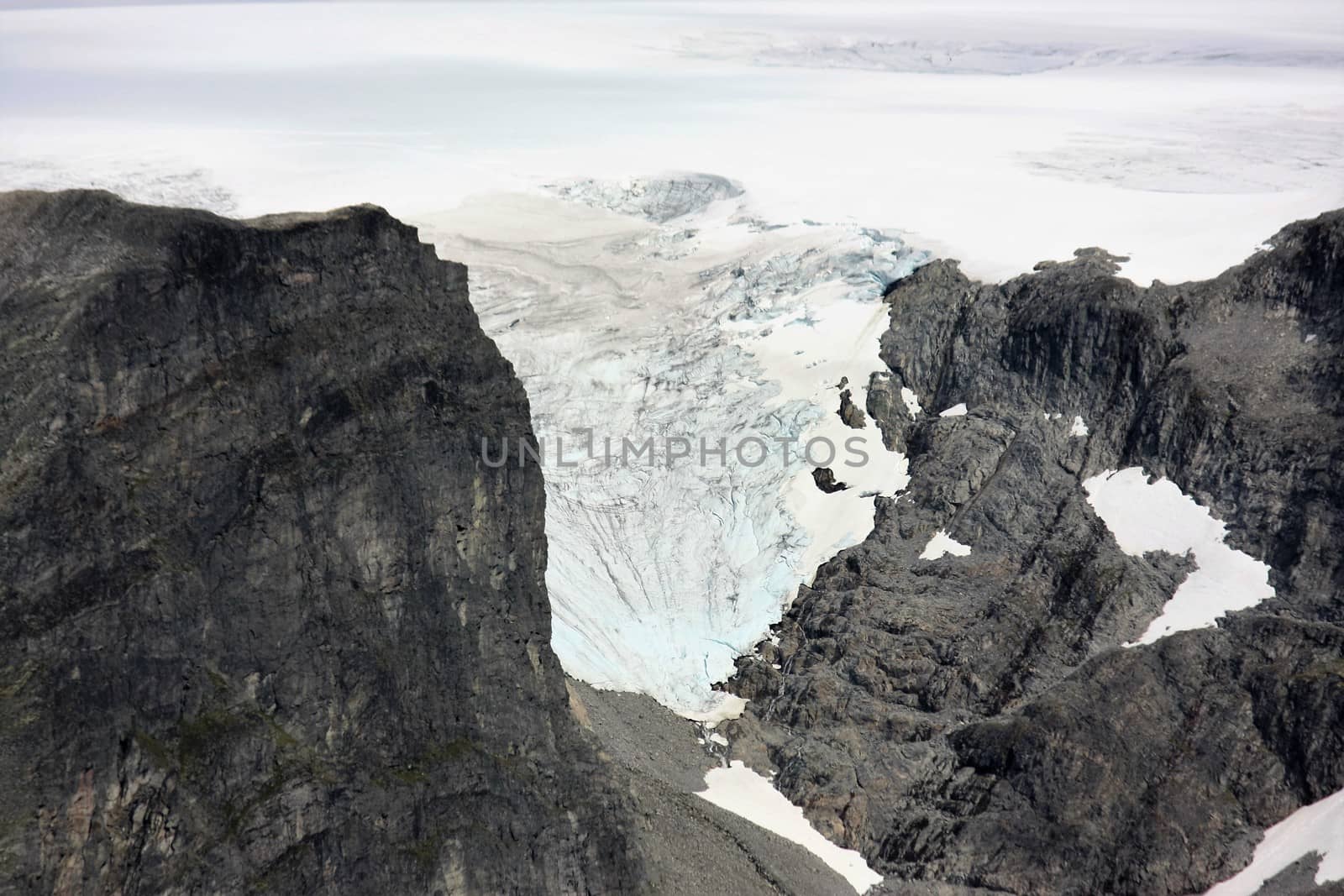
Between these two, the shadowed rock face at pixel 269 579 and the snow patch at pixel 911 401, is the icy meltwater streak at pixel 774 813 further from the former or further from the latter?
the snow patch at pixel 911 401

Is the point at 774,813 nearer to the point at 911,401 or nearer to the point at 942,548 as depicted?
the point at 942,548

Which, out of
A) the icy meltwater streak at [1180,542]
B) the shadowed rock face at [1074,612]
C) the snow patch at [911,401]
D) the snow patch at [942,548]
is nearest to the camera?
the shadowed rock face at [1074,612]

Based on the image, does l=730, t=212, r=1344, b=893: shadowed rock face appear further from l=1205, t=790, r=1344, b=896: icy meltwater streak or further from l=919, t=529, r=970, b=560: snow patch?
l=1205, t=790, r=1344, b=896: icy meltwater streak

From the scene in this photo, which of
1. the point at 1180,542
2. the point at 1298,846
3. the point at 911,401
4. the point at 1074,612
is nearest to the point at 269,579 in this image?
the point at 1298,846

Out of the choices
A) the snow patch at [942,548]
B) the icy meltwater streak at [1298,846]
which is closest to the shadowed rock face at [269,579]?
the icy meltwater streak at [1298,846]

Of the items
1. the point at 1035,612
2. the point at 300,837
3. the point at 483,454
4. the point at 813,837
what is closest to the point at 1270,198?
the point at 1035,612

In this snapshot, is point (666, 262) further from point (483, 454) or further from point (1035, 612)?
point (483, 454)
